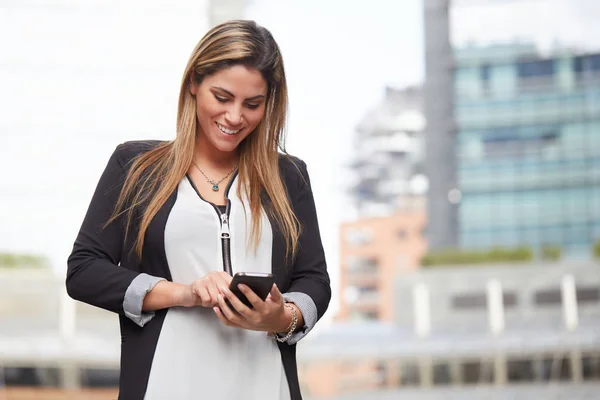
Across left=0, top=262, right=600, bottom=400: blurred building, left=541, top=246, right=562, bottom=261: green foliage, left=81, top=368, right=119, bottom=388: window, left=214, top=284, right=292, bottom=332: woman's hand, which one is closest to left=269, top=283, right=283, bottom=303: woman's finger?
left=214, top=284, right=292, bottom=332: woman's hand

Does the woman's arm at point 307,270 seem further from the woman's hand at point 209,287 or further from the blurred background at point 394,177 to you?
the blurred background at point 394,177

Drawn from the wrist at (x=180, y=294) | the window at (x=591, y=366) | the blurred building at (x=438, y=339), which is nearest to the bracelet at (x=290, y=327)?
the wrist at (x=180, y=294)

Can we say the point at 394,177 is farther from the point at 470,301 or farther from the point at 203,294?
the point at 203,294

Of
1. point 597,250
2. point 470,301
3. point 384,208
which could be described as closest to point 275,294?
point 470,301

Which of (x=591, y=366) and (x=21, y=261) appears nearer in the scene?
(x=591, y=366)

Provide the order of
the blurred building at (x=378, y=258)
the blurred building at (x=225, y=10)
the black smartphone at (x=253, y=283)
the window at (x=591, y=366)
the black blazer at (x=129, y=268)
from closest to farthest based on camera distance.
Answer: the black smartphone at (x=253, y=283) → the black blazer at (x=129, y=268) → the blurred building at (x=225, y=10) → the window at (x=591, y=366) → the blurred building at (x=378, y=258)

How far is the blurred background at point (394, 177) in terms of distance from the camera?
28.8ft

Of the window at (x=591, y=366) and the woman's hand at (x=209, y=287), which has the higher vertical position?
the woman's hand at (x=209, y=287)

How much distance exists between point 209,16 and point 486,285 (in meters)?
3.88

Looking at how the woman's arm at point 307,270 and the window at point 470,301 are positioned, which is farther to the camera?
the window at point 470,301

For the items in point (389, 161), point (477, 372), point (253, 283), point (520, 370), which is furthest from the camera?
point (389, 161)

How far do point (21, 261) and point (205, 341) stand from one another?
8.33m

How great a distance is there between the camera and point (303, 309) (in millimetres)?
976

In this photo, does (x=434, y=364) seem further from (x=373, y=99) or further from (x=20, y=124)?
(x=20, y=124)
